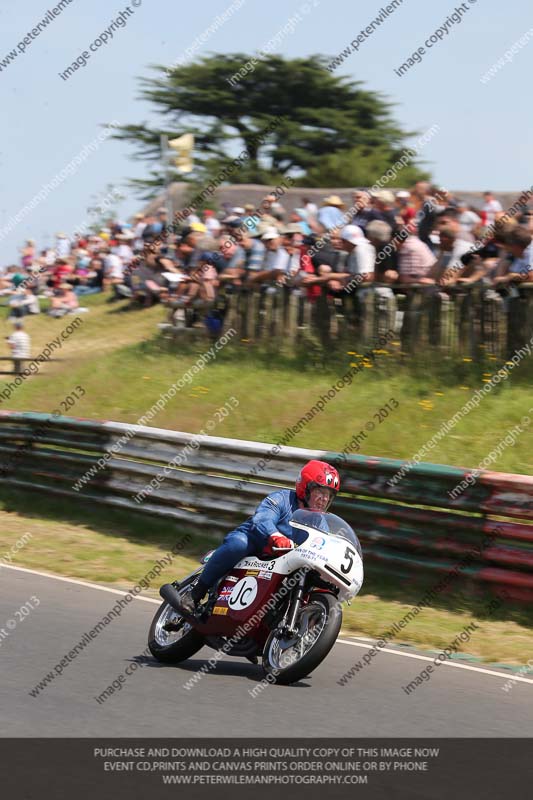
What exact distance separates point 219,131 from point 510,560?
4158 centimetres

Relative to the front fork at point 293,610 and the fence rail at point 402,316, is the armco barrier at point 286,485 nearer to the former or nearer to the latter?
the fence rail at point 402,316

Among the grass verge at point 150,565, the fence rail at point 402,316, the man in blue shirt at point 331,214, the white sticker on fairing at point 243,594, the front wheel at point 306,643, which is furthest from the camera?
the man in blue shirt at point 331,214

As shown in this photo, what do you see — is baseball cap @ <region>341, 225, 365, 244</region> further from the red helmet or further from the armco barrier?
the red helmet

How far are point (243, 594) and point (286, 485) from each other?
12.4 ft

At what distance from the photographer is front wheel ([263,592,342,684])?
681 centimetres

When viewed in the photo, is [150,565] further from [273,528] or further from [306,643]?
[306,643]

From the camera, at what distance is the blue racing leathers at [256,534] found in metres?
7.45

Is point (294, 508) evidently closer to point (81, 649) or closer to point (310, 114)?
point (81, 649)

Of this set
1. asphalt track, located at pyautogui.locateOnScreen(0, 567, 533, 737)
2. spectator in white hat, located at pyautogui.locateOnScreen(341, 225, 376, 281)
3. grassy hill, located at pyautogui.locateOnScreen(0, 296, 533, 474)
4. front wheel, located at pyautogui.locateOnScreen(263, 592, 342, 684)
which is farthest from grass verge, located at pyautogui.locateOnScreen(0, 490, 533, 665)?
spectator in white hat, located at pyautogui.locateOnScreen(341, 225, 376, 281)

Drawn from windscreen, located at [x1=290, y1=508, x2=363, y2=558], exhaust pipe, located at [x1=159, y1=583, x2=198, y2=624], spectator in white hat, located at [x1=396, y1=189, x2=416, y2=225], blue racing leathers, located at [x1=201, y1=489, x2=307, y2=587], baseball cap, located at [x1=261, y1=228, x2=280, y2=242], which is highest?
spectator in white hat, located at [x1=396, y1=189, x2=416, y2=225]

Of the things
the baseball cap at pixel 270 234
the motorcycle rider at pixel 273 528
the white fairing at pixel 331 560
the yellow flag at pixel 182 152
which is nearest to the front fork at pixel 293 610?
the white fairing at pixel 331 560

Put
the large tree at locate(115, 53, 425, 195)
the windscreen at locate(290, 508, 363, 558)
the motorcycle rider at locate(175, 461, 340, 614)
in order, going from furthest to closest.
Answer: the large tree at locate(115, 53, 425, 195), the motorcycle rider at locate(175, 461, 340, 614), the windscreen at locate(290, 508, 363, 558)

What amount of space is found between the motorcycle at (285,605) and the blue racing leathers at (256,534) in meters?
0.07

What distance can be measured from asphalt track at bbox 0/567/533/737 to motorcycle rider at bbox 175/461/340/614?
0.59 m
